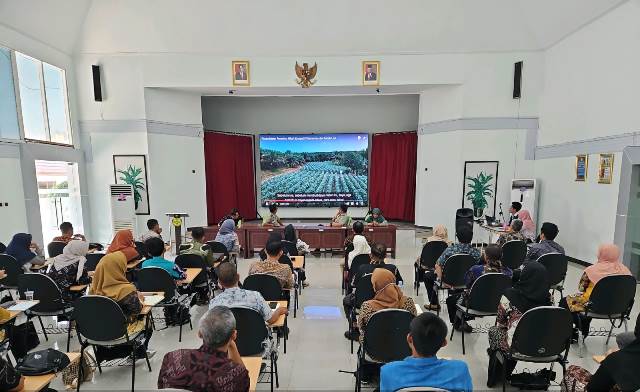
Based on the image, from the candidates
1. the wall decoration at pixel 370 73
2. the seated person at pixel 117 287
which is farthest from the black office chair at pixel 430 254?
the wall decoration at pixel 370 73

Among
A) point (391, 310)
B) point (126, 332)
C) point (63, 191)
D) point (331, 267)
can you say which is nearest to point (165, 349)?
point (126, 332)

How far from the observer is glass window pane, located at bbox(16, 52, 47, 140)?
6.79 metres

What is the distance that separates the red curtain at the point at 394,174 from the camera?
1037 centimetres

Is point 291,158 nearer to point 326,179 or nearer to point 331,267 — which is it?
point 326,179

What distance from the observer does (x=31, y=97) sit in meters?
7.04

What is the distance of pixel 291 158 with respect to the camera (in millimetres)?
10805

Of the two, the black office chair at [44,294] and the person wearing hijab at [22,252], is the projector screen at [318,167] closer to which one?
the person wearing hijab at [22,252]

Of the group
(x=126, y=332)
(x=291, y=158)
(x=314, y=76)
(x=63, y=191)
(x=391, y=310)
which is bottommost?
(x=126, y=332)

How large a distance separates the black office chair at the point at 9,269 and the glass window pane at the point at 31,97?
3.99 metres

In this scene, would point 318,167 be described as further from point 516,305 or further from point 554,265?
point 516,305

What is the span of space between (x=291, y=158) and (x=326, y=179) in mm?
1366

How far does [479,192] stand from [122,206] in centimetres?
928

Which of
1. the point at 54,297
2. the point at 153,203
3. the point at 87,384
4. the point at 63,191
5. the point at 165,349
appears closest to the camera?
the point at 87,384

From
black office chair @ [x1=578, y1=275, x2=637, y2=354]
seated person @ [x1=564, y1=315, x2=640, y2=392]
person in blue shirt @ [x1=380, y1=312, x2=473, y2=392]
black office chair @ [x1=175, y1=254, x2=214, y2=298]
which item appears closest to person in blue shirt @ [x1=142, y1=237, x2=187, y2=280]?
black office chair @ [x1=175, y1=254, x2=214, y2=298]
